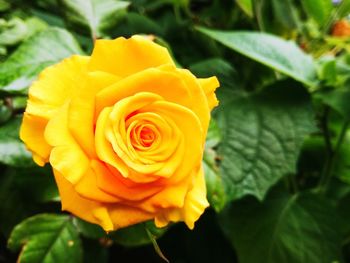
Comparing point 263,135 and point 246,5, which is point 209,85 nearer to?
point 263,135

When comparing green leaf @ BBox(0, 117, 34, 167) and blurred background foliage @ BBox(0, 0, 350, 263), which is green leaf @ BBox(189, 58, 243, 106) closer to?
blurred background foliage @ BBox(0, 0, 350, 263)

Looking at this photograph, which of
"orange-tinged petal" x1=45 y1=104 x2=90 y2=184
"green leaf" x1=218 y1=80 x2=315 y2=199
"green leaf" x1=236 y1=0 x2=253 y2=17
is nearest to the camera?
"orange-tinged petal" x1=45 y1=104 x2=90 y2=184

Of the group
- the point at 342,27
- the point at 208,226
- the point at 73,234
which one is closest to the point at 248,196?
the point at 208,226

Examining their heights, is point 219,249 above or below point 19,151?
below

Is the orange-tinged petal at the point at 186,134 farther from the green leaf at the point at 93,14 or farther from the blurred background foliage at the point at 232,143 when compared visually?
the green leaf at the point at 93,14

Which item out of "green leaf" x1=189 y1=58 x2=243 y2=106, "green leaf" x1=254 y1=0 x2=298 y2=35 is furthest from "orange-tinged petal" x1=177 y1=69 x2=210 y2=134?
"green leaf" x1=254 y1=0 x2=298 y2=35

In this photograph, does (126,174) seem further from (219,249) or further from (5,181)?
(219,249)
